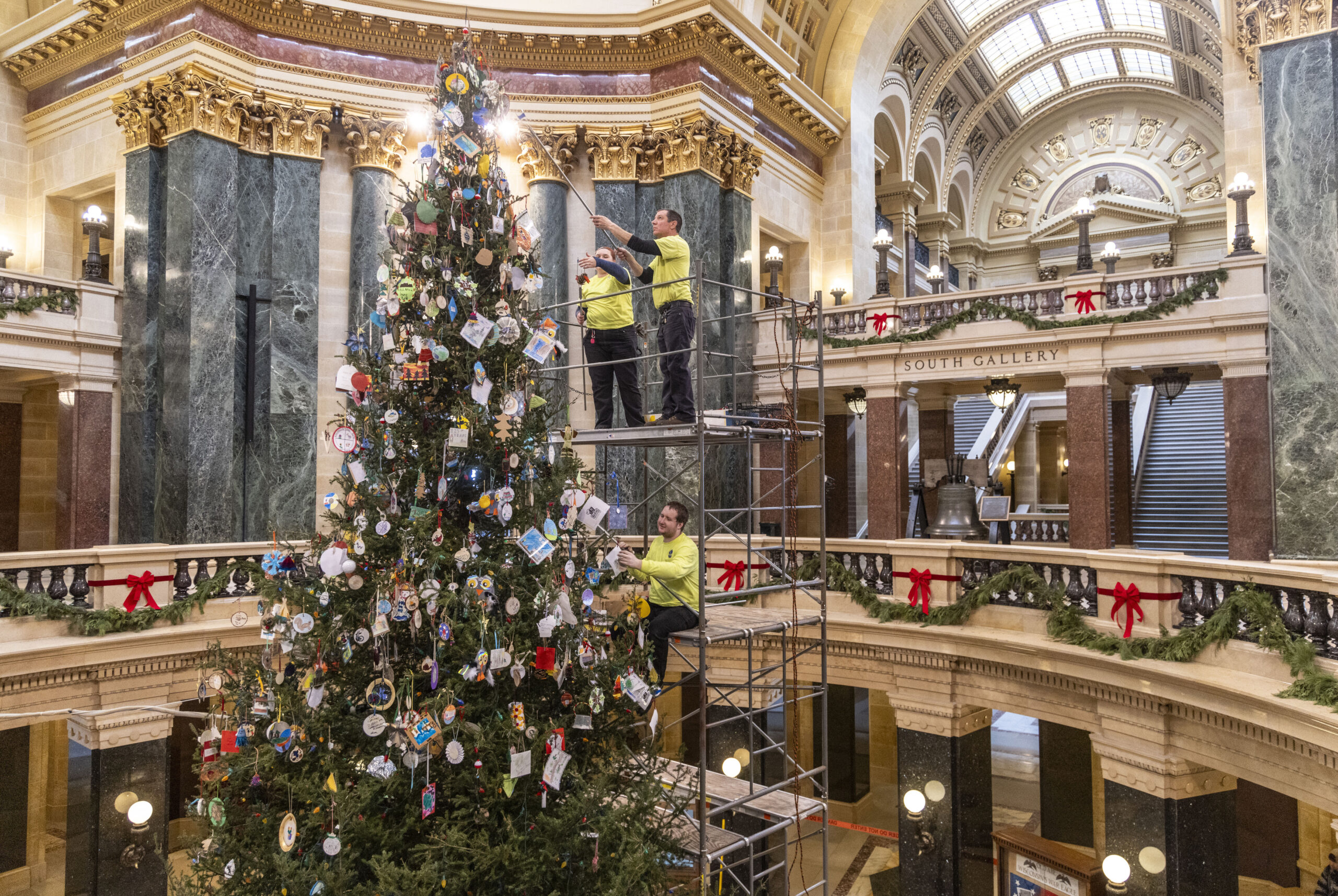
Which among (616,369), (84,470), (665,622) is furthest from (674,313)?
(84,470)

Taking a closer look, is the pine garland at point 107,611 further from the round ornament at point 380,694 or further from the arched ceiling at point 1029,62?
the arched ceiling at point 1029,62

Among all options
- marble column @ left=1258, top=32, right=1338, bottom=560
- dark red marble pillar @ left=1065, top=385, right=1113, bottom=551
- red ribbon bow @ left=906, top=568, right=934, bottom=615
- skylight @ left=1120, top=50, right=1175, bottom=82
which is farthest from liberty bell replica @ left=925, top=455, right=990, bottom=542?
skylight @ left=1120, top=50, right=1175, bottom=82

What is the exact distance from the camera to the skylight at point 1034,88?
29.5 meters

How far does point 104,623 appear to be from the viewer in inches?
373

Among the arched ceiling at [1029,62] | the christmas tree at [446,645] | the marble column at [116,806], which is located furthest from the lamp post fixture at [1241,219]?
the marble column at [116,806]

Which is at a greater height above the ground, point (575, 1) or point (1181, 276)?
point (575, 1)

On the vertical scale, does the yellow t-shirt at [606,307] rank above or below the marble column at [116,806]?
above

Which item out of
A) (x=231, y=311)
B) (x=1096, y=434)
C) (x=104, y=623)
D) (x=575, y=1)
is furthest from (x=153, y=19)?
(x=1096, y=434)

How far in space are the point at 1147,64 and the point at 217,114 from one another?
92.1 feet

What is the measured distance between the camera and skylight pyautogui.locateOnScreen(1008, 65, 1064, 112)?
29469 mm

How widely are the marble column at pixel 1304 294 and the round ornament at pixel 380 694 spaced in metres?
12.1

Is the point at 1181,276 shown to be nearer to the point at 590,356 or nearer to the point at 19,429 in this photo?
the point at 590,356

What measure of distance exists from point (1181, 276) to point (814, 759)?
32.7 feet

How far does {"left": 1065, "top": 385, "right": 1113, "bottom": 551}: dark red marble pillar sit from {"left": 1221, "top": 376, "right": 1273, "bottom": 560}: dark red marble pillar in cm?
158
